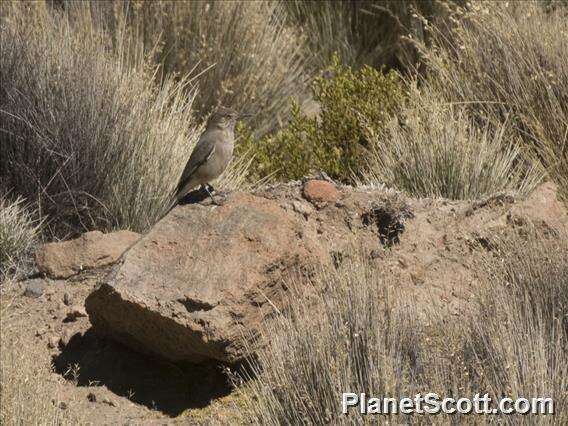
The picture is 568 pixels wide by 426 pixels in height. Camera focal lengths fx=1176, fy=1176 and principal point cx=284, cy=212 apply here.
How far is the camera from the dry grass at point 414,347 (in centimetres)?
479

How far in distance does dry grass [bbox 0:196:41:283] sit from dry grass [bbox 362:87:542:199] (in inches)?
93.4

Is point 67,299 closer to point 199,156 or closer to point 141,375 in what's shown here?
point 141,375

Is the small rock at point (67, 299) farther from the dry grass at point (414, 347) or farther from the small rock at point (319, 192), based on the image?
the dry grass at point (414, 347)

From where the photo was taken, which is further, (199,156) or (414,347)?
(199,156)

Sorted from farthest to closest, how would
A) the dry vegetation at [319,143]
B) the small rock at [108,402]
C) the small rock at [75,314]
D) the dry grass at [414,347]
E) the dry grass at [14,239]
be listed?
the dry grass at [14,239]
the small rock at [75,314]
the small rock at [108,402]
the dry vegetation at [319,143]
the dry grass at [414,347]

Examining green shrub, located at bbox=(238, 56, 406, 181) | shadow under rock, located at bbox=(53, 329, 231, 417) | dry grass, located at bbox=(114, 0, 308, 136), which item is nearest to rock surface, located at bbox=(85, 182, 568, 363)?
shadow under rock, located at bbox=(53, 329, 231, 417)

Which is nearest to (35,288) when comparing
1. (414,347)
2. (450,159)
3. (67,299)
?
(67,299)

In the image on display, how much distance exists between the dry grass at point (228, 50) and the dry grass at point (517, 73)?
2.00 metres

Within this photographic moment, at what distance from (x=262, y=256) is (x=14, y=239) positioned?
7.69ft

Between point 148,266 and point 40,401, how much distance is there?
1.15 metres

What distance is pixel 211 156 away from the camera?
23.7 feet

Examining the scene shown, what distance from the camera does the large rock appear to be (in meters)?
6.13

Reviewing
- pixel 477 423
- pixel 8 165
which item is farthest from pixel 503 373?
pixel 8 165

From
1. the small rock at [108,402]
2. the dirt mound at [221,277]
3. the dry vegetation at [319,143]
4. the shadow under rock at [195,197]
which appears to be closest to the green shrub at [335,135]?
the dry vegetation at [319,143]
